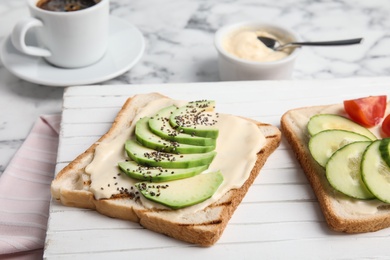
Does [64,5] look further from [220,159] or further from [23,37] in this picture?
[220,159]

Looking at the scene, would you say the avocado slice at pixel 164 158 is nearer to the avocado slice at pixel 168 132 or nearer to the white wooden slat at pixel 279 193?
the avocado slice at pixel 168 132

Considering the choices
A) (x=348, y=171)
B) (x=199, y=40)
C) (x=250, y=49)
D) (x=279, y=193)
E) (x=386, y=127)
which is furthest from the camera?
(x=199, y=40)

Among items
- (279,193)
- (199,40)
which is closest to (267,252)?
(279,193)

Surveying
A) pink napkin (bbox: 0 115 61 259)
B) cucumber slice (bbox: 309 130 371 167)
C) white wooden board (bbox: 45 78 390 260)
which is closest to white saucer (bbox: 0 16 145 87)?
pink napkin (bbox: 0 115 61 259)

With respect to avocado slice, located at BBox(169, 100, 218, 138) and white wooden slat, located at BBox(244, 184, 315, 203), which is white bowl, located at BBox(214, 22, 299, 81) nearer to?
avocado slice, located at BBox(169, 100, 218, 138)

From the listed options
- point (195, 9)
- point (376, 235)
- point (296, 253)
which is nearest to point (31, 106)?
point (195, 9)
